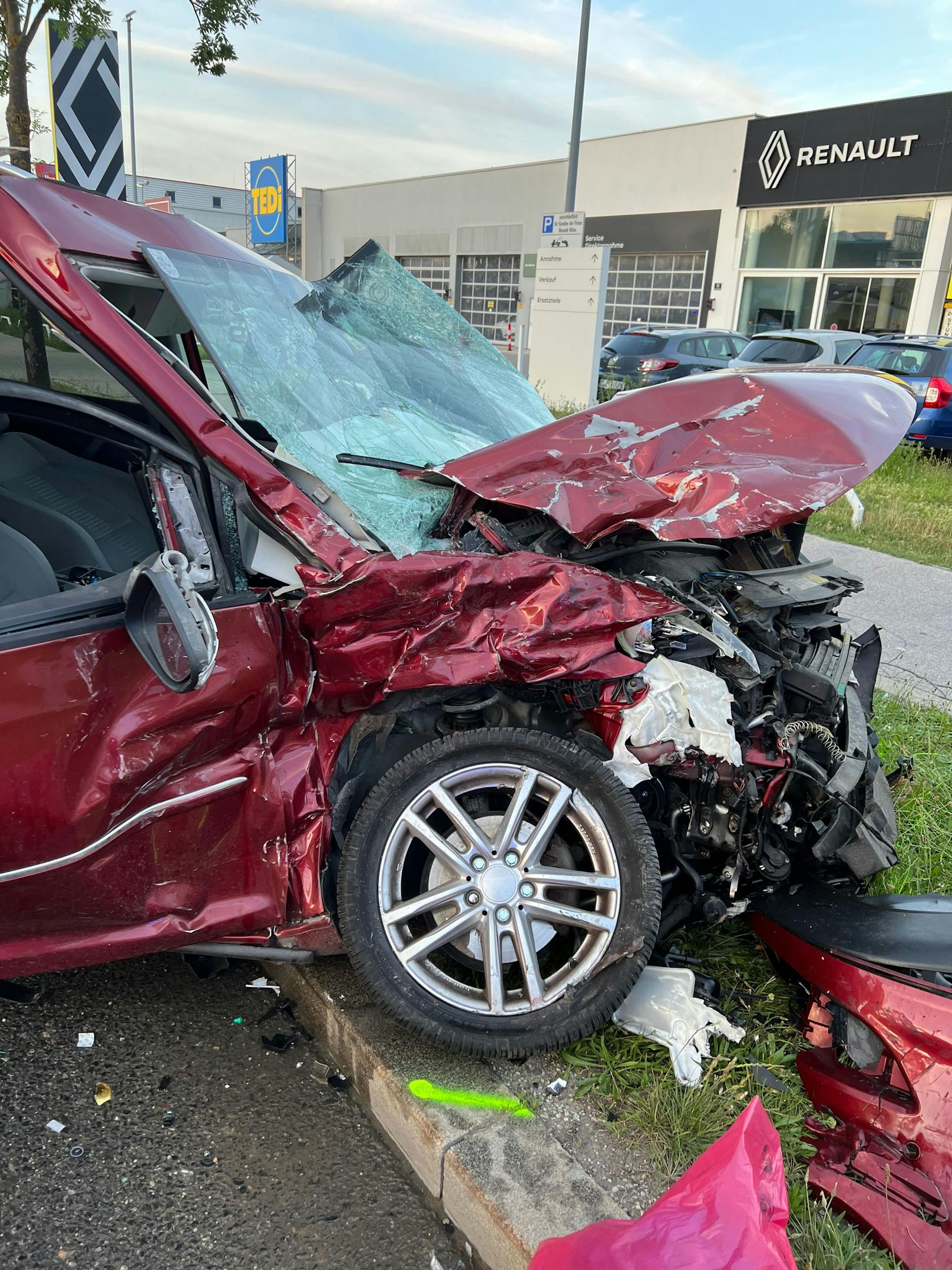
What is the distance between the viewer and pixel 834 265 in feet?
80.6

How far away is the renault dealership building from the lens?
73.3ft

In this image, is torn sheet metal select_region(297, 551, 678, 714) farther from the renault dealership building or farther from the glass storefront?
the glass storefront

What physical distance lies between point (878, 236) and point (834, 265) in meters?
1.38

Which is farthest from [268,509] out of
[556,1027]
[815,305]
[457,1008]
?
[815,305]

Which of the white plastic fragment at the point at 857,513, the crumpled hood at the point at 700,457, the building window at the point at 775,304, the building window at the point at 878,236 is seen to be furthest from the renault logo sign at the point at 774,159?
the crumpled hood at the point at 700,457

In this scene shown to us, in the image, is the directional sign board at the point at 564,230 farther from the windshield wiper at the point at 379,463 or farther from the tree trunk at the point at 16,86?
the windshield wiper at the point at 379,463

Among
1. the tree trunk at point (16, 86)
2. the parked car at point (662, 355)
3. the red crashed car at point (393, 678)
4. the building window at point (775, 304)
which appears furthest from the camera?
the building window at point (775, 304)

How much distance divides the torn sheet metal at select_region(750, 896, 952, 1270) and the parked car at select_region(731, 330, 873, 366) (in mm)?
10356

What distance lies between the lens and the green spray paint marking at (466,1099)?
2.10m

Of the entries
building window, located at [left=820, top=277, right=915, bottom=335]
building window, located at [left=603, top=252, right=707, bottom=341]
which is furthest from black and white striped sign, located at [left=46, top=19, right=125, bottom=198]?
building window, located at [left=603, top=252, right=707, bottom=341]

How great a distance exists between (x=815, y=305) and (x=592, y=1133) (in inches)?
1054

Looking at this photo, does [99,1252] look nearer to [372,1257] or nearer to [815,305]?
[372,1257]

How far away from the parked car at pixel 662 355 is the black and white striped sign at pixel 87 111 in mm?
9365

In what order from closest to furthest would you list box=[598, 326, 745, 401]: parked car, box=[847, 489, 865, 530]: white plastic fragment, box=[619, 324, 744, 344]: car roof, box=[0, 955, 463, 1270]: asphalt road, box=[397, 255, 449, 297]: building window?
box=[0, 955, 463, 1270]: asphalt road, box=[847, 489, 865, 530]: white plastic fragment, box=[598, 326, 745, 401]: parked car, box=[619, 324, 744, 344]: car roof, box=[397, 255, 449, 297]: building window
